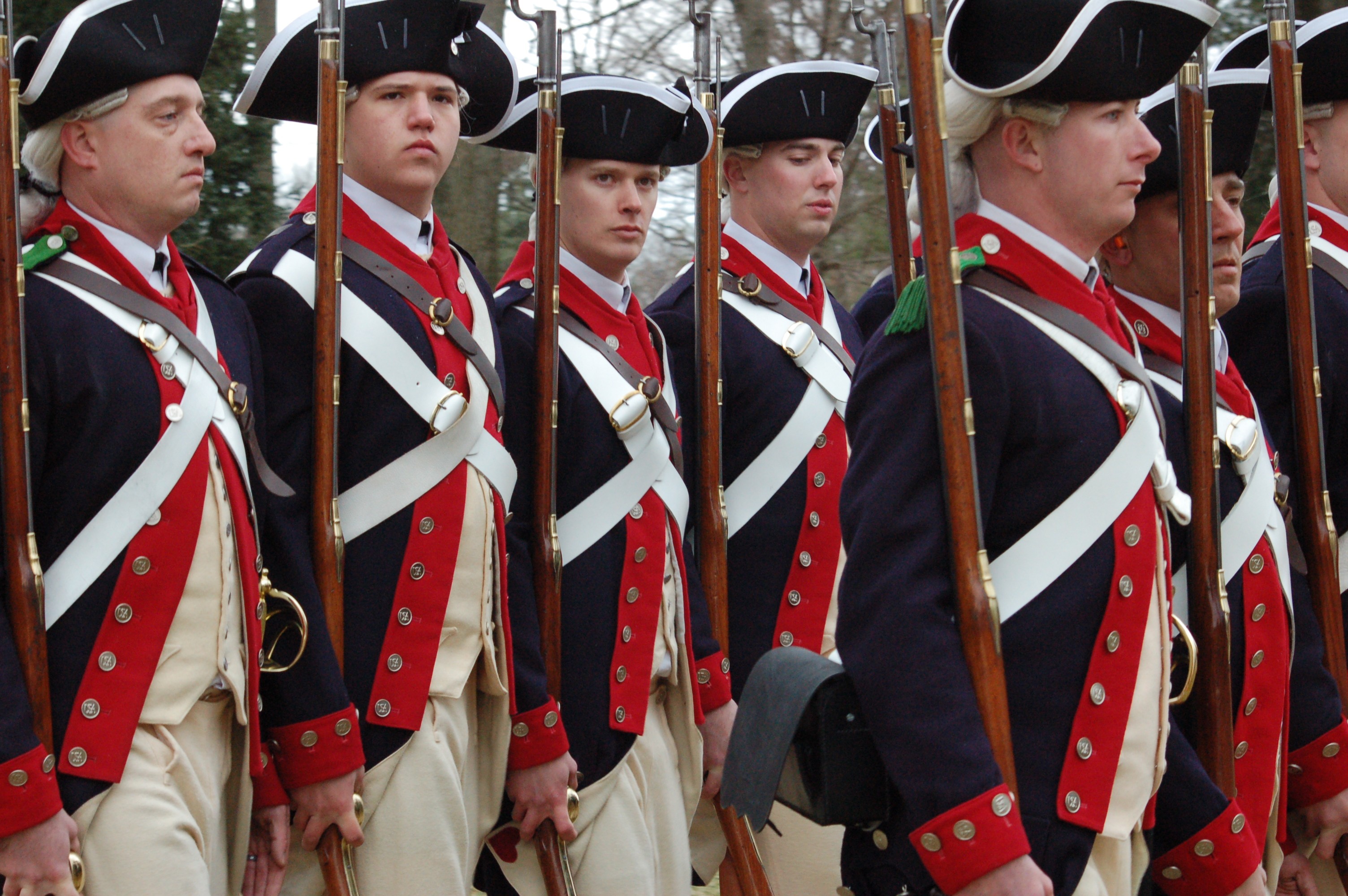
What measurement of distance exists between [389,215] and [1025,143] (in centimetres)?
142

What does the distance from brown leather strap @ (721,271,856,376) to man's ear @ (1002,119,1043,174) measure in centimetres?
175

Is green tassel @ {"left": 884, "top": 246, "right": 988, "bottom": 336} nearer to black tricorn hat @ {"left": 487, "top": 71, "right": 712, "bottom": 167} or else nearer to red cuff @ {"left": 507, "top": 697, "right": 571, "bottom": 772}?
red cuff @ {"left": 507, "top": 697, "right": 571, "bottom": 772}

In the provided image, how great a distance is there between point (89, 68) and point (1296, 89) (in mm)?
2455

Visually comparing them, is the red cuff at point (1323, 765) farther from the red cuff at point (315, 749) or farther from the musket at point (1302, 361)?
the red cuff at point (315, 749)

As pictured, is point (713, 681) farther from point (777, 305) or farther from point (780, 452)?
Answer: point (777, 305)

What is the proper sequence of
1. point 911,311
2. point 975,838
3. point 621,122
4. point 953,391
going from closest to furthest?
point 975,838 → point 953,391 → point 911,311 → point 621,122

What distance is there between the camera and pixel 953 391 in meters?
2.40

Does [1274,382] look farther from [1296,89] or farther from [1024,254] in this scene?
[1024,254]

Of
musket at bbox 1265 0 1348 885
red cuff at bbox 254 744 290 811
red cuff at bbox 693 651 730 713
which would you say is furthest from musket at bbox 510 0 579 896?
musket at bbox 1265 0 1348 885

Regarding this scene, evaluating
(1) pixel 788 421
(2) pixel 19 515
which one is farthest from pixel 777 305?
(2) pixel 19 515

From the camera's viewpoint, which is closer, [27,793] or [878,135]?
[27,793]

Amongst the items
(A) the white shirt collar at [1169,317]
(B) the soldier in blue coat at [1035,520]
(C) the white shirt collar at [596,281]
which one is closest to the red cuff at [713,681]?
(C) the white shirt collar at [596,281]

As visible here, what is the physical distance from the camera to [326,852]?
325 centimetres

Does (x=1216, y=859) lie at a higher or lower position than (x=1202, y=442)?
lower
